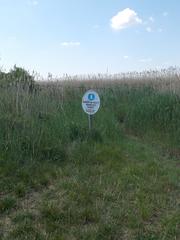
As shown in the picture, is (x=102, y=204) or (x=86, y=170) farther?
(x=86, y=170)

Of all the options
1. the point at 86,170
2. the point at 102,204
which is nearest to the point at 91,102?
the point at 86,170

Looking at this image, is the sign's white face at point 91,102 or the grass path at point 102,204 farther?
the sign's white face at point 91,102

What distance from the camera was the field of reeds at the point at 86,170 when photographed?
10.2ft

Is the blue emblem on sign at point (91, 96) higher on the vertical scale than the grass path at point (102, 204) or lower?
higher

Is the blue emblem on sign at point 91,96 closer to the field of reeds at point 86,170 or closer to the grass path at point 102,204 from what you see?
the field of reeds at point 86,170

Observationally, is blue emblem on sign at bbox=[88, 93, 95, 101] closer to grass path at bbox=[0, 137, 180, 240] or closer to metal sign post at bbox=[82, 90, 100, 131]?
metal sign post at bbox=[82, 90, 100, 131]

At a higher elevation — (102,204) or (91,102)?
(91,102)

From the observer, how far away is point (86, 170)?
14.4 ft

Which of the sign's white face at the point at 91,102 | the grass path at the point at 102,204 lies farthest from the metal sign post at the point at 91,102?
the grass path at the point at 102,204

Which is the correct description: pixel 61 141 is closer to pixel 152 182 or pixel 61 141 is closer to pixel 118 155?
pixel 118 155

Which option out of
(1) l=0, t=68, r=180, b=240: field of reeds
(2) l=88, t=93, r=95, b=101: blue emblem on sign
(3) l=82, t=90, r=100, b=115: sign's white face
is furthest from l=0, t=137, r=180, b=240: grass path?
(2) l=88, t=93, r=95, b=101: blue emblem on sign

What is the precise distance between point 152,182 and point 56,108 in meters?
3.43

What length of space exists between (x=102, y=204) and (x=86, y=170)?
932mm

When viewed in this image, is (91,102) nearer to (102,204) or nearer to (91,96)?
(91,96)
